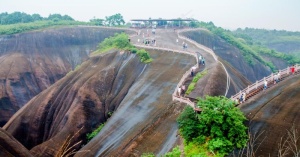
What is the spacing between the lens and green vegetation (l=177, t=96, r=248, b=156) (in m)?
19.9

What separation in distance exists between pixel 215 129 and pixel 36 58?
182 feet

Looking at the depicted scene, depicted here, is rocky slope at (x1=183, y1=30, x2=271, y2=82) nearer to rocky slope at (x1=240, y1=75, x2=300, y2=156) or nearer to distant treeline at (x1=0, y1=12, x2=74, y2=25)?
distant treeline at (x1=0, y1=12, x2=74, y2=25)

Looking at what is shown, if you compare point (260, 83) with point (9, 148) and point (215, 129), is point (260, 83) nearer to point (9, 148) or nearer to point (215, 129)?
point (215, 129)

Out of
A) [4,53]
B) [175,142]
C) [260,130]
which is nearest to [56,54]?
[4,53]

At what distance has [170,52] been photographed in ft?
149

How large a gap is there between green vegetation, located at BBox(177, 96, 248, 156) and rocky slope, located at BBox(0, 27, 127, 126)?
40.6 m

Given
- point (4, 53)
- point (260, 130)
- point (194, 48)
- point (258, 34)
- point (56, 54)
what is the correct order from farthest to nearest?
point (258, 34), point (56, 54), point (4, 53), point (194, 48), point (260, 130)

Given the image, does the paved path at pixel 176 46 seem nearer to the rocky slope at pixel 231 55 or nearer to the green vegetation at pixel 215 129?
the green vegetation at pixel 215 129

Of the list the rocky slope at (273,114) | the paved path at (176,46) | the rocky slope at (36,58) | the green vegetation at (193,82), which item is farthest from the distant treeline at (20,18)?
the rocky slope at (273,114)

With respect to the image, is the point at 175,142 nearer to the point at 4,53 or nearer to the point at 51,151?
the point at 51,151

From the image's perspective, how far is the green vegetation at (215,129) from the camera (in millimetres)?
19859

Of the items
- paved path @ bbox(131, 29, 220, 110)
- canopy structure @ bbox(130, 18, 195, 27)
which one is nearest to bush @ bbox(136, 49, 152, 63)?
paved path @ bbox(131, 29, 220, 110)

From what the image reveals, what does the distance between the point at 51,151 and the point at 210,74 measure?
19.2 m

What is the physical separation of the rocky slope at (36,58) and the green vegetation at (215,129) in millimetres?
40595
